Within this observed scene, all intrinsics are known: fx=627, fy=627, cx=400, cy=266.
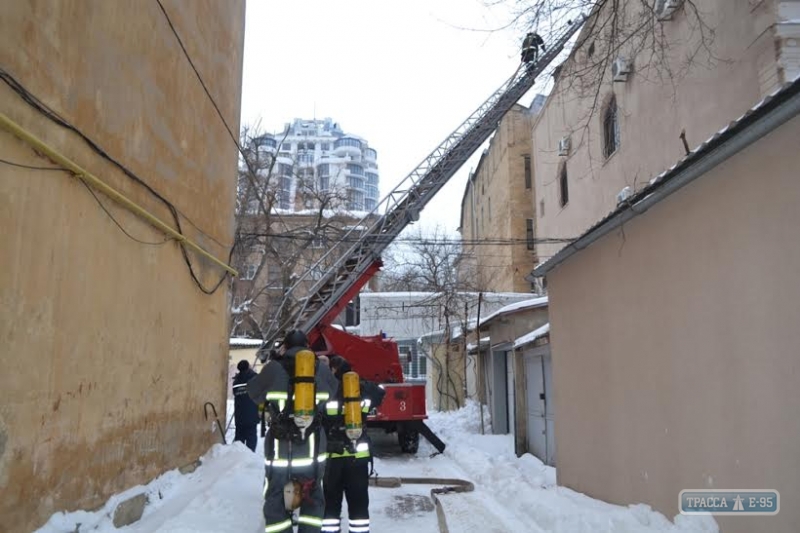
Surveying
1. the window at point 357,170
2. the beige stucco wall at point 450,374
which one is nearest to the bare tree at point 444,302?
the beige stucco wall at point 450,374

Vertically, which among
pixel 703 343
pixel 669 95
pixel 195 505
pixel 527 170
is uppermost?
pixel 527 170

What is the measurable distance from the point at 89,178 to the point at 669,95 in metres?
13.0

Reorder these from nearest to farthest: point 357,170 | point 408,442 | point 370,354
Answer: point 408,442 → point 370,354 → point 357,170

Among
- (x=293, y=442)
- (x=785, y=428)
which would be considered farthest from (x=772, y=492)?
(x=293, y=442)

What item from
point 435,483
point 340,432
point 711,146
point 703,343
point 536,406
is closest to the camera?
point 711,146

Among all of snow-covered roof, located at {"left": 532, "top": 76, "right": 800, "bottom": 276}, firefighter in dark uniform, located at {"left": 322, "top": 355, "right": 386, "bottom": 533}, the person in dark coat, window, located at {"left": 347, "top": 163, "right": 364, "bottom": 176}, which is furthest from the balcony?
firefighter in dark uniform, located at {"left": 322, "top": 355, "right": 386, "bottom": 533}

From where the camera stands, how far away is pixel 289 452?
16.2 ft

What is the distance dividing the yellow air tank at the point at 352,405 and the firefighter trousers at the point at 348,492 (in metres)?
0.27

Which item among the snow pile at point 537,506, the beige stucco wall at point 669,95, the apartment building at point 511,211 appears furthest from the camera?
the apartment building at point 511,211

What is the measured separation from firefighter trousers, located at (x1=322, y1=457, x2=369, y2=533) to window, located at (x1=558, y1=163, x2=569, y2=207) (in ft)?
64.7

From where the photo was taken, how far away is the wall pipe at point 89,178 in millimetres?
3923

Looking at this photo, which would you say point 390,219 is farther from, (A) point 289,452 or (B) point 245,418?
(A) point 289,452

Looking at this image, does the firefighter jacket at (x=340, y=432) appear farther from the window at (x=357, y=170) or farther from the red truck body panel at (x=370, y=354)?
the window at (x=357, y=170)

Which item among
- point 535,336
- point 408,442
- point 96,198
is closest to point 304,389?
point 96,198
